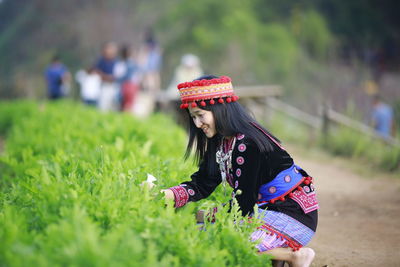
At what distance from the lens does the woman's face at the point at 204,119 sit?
10.5 feet

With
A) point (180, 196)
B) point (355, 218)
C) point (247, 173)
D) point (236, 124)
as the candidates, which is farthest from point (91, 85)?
point (247, 173)

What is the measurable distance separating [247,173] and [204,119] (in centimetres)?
45

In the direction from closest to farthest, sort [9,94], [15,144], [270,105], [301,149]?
1. [15,144]
2. [301,149]
3. [270,105]
4. [9,94]

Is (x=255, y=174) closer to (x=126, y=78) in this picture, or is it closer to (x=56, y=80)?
(x=126, y=78)

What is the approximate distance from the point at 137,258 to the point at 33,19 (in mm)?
25866

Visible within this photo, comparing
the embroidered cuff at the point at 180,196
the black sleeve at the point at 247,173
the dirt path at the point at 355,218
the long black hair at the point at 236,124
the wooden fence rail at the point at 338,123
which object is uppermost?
the long black hair at the point at 236,124

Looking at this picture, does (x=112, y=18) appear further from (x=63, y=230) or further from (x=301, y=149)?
(x=63, y=230)

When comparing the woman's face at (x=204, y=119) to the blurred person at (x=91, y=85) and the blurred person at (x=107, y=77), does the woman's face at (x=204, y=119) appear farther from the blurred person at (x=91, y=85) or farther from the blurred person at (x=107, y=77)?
the blurred person at (x=91, y=85)

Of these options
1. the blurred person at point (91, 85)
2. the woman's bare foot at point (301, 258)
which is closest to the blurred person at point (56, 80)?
the blurred person at point (91, 85)

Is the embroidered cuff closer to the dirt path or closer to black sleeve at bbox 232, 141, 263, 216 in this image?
black sleeve at bbox 232, 141, 263, 216

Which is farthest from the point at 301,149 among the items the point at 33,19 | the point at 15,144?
the point at 33,19

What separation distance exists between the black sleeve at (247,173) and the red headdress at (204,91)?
1.11 feet

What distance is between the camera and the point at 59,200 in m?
2.60

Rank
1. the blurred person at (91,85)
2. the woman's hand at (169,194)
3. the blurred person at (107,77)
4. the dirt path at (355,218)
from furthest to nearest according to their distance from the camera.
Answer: the blurred person at (91,85) → the blurred person at (107,77) → the dirt path at (355,218) → the woman's hand at (169,194)
